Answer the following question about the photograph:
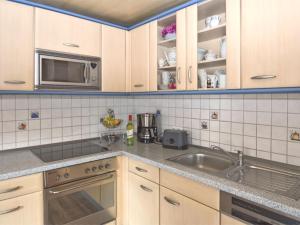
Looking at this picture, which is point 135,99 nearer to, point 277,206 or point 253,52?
point 253,52

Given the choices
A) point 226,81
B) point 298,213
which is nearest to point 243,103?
point 226,81

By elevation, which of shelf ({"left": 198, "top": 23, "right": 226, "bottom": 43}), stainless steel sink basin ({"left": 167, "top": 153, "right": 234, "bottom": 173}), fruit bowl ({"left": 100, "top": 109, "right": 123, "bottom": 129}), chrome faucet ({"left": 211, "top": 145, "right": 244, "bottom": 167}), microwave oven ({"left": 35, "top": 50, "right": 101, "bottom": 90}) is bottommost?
stainless steel sink basin ({"left": 167, "top": 153, "right": 234, "bottom": 173})

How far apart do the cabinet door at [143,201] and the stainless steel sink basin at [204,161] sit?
28cm

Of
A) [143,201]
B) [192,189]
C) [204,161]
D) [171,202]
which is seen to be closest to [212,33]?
[204,161]

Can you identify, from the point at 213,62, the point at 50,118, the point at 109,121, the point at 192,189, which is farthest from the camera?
the point at 109,121

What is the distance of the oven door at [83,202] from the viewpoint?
1471 mm

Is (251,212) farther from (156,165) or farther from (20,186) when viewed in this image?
(20,186)

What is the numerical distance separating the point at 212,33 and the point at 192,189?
1.10m

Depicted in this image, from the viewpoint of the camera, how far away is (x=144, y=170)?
1.61m

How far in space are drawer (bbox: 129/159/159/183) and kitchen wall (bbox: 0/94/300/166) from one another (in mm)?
579

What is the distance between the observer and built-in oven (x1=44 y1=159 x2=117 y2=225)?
1471 millimetres

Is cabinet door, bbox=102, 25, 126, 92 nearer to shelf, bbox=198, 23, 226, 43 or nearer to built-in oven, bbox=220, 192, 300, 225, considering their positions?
shelf, bbox=198, 23, 226, 43

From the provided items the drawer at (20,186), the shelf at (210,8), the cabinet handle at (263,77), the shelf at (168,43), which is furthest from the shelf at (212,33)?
the drawer at (20,186)

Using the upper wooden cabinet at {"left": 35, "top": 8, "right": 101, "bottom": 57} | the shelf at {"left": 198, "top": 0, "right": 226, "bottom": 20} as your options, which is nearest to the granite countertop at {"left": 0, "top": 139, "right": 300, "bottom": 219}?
the upper wooden cabinet at {"left": 35, "top": 8, "right": 101, "bottom": 57}
